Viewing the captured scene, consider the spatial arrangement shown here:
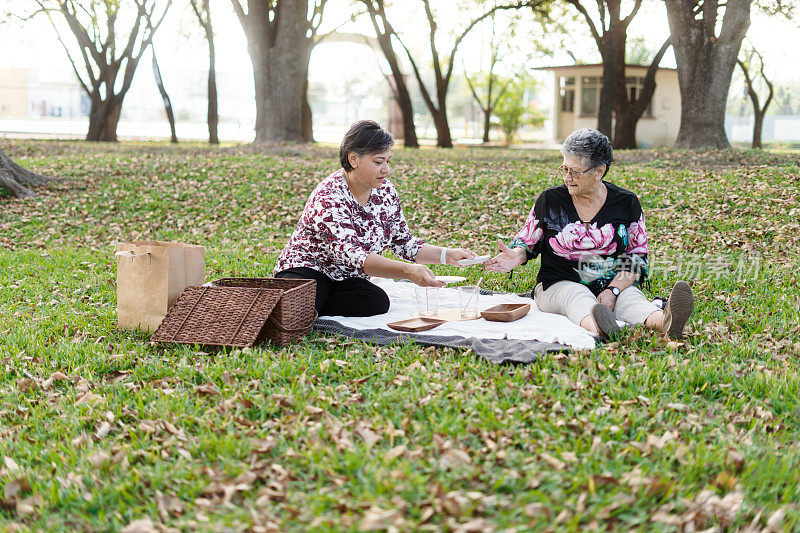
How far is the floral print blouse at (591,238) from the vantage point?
5.47m

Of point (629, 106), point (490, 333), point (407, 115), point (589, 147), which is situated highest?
point (629, 106)

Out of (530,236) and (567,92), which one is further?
(567,92)

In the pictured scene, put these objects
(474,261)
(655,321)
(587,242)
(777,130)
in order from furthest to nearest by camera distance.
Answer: (777,130) < (587,242) < (474,261) < (655,321)

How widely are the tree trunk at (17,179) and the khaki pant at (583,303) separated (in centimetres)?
904

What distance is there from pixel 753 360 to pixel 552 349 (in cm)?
117

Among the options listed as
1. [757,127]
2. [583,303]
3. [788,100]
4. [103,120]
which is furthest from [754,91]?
[788,100]

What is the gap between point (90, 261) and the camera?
27.0 feet

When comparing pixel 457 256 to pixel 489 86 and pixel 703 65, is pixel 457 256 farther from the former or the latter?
pixel 489 86

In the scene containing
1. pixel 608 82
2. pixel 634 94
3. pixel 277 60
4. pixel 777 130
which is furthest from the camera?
pixel 777 130

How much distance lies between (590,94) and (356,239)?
95.4ft

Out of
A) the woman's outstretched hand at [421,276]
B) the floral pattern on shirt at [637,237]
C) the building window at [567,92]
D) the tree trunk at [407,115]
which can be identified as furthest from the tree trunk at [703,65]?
the building window at [567,92]

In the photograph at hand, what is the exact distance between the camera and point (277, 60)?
56.0 feet

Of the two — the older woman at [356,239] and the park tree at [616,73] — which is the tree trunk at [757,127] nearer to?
the park tree at [616,73]

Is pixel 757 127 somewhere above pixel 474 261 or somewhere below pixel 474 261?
above
